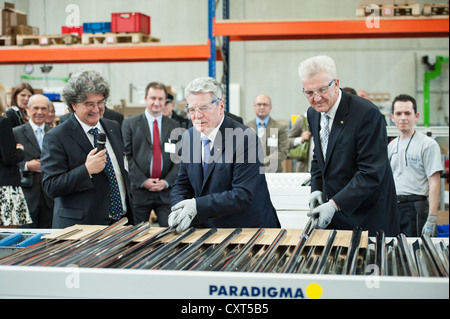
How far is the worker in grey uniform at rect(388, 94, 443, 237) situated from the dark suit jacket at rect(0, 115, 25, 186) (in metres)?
2.89

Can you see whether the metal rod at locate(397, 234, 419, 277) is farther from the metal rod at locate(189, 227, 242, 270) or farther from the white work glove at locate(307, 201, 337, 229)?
the metal rod at locate(189, 227, 242, 270)

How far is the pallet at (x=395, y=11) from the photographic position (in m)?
6.07

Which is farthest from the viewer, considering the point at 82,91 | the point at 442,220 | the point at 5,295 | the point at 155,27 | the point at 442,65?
the point at 155,27

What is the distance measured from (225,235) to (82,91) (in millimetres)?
1157

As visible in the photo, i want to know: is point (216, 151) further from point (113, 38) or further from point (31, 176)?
point (113, 38)

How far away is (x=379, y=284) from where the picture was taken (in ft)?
4.24

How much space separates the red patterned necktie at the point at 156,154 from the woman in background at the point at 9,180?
1168 mm

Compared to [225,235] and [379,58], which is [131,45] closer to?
[225,235]

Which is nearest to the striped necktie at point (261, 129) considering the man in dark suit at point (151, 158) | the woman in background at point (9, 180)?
the man in dark suit at point (151, 158)

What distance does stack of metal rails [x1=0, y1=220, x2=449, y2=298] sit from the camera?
1.35 meters

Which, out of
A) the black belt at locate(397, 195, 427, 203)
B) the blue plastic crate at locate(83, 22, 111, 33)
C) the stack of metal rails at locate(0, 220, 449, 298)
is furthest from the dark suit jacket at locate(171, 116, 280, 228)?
the blue plastic crate at locate(83, 22, 111, 33)

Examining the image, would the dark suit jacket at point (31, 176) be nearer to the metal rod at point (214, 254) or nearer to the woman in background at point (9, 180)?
the woman in background at point (9, 180)

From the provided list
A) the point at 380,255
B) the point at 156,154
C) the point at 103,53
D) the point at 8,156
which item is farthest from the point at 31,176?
the point at 380,255
